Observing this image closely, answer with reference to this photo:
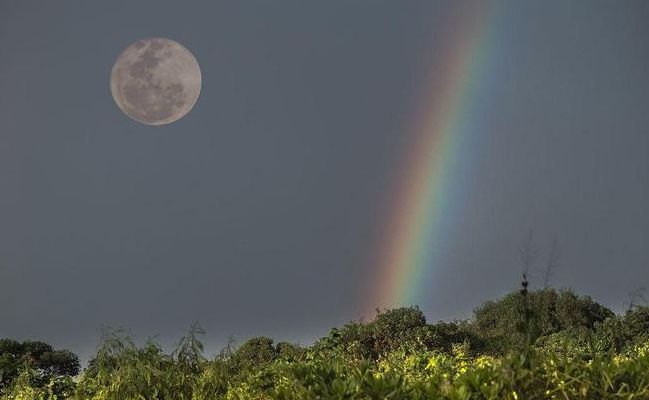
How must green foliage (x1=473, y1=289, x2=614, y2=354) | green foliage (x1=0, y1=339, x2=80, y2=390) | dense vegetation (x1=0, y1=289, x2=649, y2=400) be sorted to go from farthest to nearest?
green foliage (x1=473, y1=289, x2=614, y2=354), green foliage (x1=0, y1=339, x2=80, y2=390), dense vegetation (x1=0, y1=289, x2=649, y2=400)

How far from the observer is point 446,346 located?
33.9 meters

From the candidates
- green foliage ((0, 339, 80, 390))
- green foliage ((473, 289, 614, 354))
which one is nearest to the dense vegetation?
green foliage ((0, 339, 80, 390))

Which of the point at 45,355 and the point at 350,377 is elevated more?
the point at 45,355

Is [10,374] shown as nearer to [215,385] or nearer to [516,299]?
[215,385]

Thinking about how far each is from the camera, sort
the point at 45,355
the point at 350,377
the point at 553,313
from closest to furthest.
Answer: the point at 350,377
the point at 45,355
the point at 553,313

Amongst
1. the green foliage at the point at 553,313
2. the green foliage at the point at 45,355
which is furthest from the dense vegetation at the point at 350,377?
the green foliage at the point at 553,313

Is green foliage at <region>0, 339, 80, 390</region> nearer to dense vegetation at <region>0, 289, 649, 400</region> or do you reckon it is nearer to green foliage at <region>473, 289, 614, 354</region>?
dense vegetation at <region>0, 289, 649, 400</region>

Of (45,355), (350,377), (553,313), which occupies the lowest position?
(350,377)

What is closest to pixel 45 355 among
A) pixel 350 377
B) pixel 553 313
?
pixel 553 313

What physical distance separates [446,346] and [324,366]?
73.3ft

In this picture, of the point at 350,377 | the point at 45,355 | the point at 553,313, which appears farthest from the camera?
the point at 553,313

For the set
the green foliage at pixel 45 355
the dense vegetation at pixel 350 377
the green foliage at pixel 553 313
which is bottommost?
the dense vegetation at pixel 350 377

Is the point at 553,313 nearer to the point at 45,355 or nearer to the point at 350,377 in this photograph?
the point at 45,355

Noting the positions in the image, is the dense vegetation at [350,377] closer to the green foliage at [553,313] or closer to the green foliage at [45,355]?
the green foliage at [45,355]
